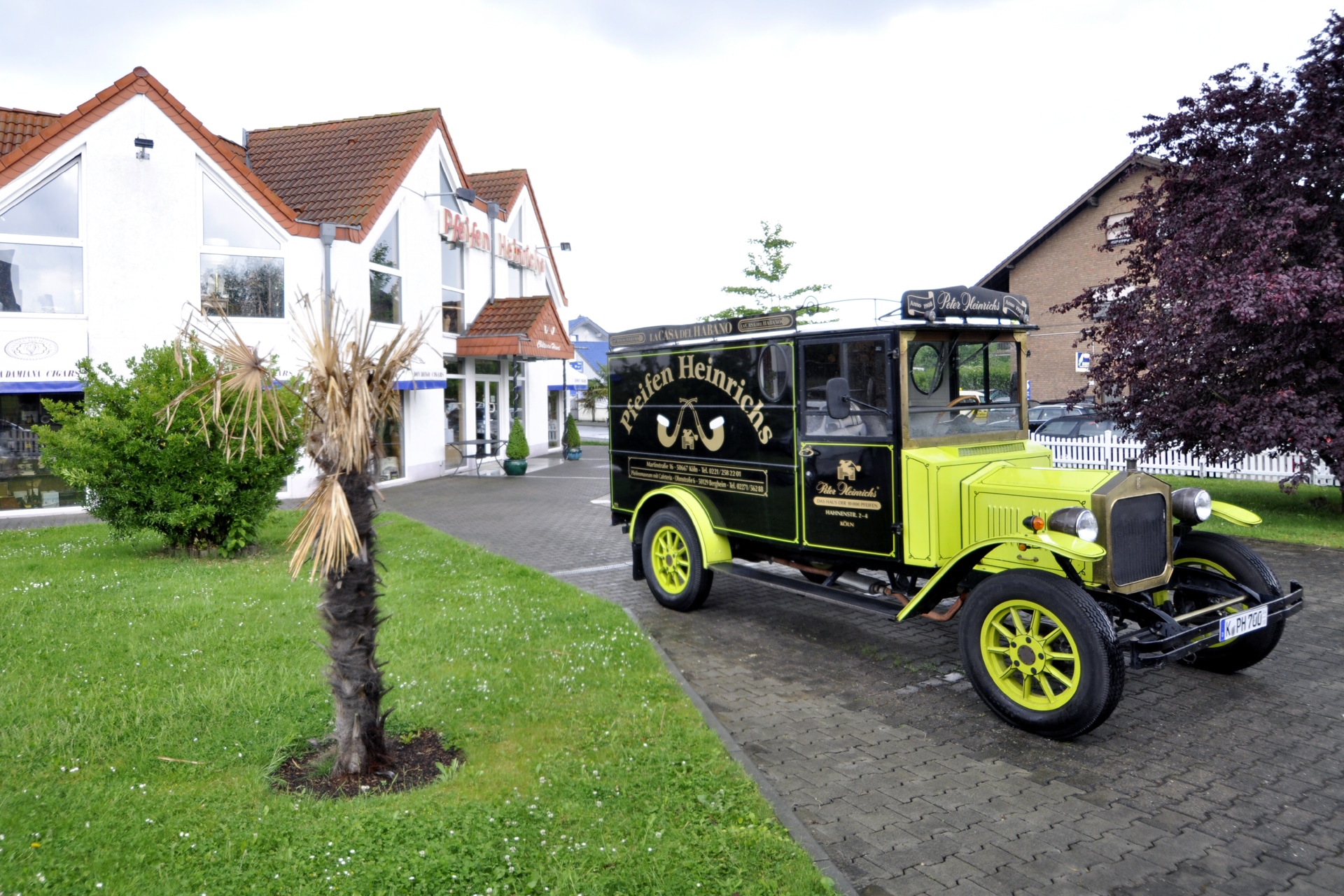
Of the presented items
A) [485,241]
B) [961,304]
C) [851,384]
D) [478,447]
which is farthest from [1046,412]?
[851,384]

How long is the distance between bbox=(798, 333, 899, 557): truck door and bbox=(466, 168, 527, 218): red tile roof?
70.0 ft

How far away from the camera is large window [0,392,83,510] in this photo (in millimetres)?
14852

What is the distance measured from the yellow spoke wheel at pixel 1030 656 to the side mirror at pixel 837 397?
174cm

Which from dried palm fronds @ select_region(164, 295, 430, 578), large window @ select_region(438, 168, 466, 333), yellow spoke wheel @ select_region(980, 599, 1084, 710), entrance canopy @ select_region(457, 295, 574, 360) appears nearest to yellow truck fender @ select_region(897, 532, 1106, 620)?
yellow spoke wheel @ select_region(980, 599, 1084, 710)

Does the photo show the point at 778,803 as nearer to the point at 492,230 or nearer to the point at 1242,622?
the point at 1242,622

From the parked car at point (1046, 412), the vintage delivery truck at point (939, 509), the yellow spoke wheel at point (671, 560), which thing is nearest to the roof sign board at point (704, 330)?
the vintage delivery truck at point (939, 509)

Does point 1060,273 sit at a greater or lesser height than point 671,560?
greater

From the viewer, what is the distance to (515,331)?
76.5ft

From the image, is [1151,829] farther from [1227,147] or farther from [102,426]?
[1227,147]

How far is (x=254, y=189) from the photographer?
1661 cm

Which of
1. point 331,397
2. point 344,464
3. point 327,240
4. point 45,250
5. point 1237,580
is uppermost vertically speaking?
point 327,240

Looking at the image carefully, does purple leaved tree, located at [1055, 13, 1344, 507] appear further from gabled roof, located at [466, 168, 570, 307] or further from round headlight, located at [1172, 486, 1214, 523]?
gabled roof, located at [466, 168, 570, 307]

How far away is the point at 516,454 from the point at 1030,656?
18353 millimetres

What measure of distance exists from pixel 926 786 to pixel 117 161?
1629 cm
